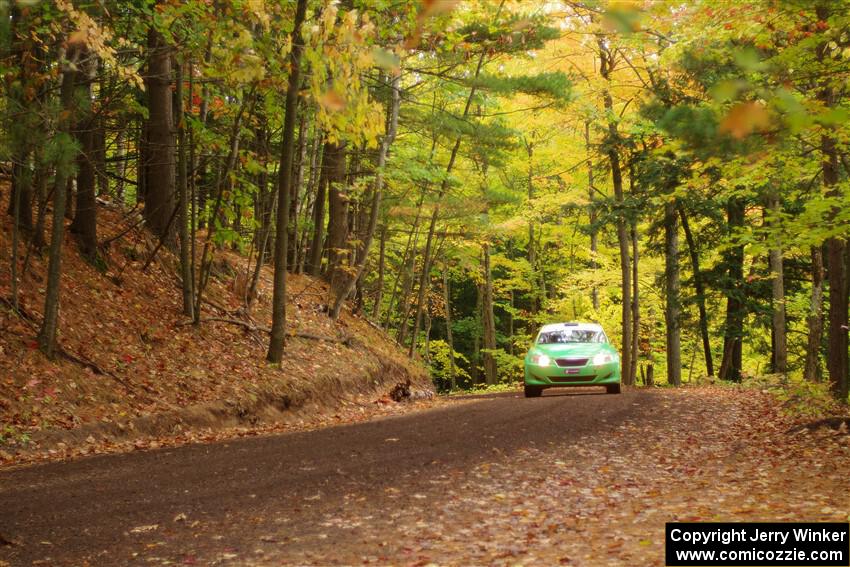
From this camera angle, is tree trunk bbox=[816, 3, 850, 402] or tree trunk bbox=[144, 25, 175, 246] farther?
tree trunk bbox=[144, 25, 175, 246]

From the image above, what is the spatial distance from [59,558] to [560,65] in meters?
22.7

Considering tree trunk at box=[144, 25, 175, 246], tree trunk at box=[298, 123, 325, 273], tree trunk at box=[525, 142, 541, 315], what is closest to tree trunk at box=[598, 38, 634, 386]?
tree trunk at box=[525, 142, 541, 315]

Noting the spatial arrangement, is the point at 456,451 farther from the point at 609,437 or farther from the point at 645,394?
the point at 645,394

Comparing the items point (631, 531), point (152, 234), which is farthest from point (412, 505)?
point (152, 234)

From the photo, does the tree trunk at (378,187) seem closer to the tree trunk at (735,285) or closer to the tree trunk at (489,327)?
the tree trunk at (735,285)

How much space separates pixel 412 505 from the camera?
6.47 metres

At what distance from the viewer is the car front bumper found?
1608 cm

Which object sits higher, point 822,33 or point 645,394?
point 822,33

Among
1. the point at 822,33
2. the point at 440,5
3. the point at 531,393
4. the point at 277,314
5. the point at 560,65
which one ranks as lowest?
the point at 531,393

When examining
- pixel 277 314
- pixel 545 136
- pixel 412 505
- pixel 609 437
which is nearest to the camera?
pixel 412 505

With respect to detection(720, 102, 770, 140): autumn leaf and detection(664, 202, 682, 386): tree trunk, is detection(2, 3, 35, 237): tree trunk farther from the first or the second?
detection(664, 202, 682, 386): tree trunk

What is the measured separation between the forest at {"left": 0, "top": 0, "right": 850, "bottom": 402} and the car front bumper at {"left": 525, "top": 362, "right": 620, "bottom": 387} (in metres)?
3.47

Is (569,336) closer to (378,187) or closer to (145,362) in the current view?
(378,187)

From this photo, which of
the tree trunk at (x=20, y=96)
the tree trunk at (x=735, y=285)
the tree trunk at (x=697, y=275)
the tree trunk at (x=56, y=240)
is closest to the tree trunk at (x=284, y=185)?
the tree trunk at (x=56, y=240)
